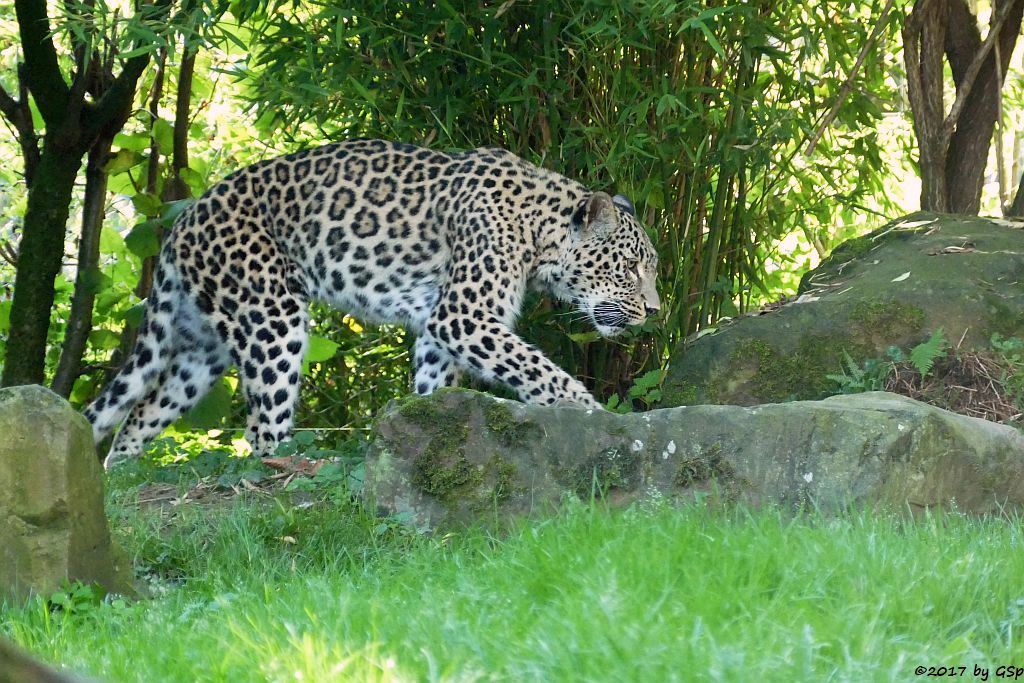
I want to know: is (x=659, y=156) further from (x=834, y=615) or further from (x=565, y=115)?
(x=834, y=615)

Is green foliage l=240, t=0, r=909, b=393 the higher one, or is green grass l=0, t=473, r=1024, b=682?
green foliage l=240, t=0, r=909, b=393

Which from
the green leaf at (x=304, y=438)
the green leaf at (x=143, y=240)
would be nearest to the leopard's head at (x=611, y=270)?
the green leaf at (x=304, y=438)

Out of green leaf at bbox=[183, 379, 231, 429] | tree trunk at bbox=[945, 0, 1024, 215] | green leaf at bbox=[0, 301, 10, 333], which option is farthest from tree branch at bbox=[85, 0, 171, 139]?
tree trunk at bbox=[945, 0, 1024, 215]

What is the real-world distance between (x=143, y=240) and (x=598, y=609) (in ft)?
21.4

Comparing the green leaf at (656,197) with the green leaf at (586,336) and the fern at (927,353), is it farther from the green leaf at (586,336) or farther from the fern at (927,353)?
the fern at (927,353)

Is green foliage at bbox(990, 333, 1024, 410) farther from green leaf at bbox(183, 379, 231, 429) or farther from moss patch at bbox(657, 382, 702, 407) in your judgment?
green leaf at bbox(183, 379, 231, 429)

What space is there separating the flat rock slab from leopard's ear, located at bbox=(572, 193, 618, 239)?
7.60 feet

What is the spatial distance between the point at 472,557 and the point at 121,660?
1.53 m

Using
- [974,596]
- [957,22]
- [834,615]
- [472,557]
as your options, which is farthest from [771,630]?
[957,22]

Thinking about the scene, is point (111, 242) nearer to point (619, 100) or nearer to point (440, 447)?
point (619, 100)

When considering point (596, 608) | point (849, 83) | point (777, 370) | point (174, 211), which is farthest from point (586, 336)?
point (596, 608)

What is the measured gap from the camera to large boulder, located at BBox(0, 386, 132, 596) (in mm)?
4289

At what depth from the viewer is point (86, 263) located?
9.62 meters

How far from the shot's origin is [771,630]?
3305 mm
